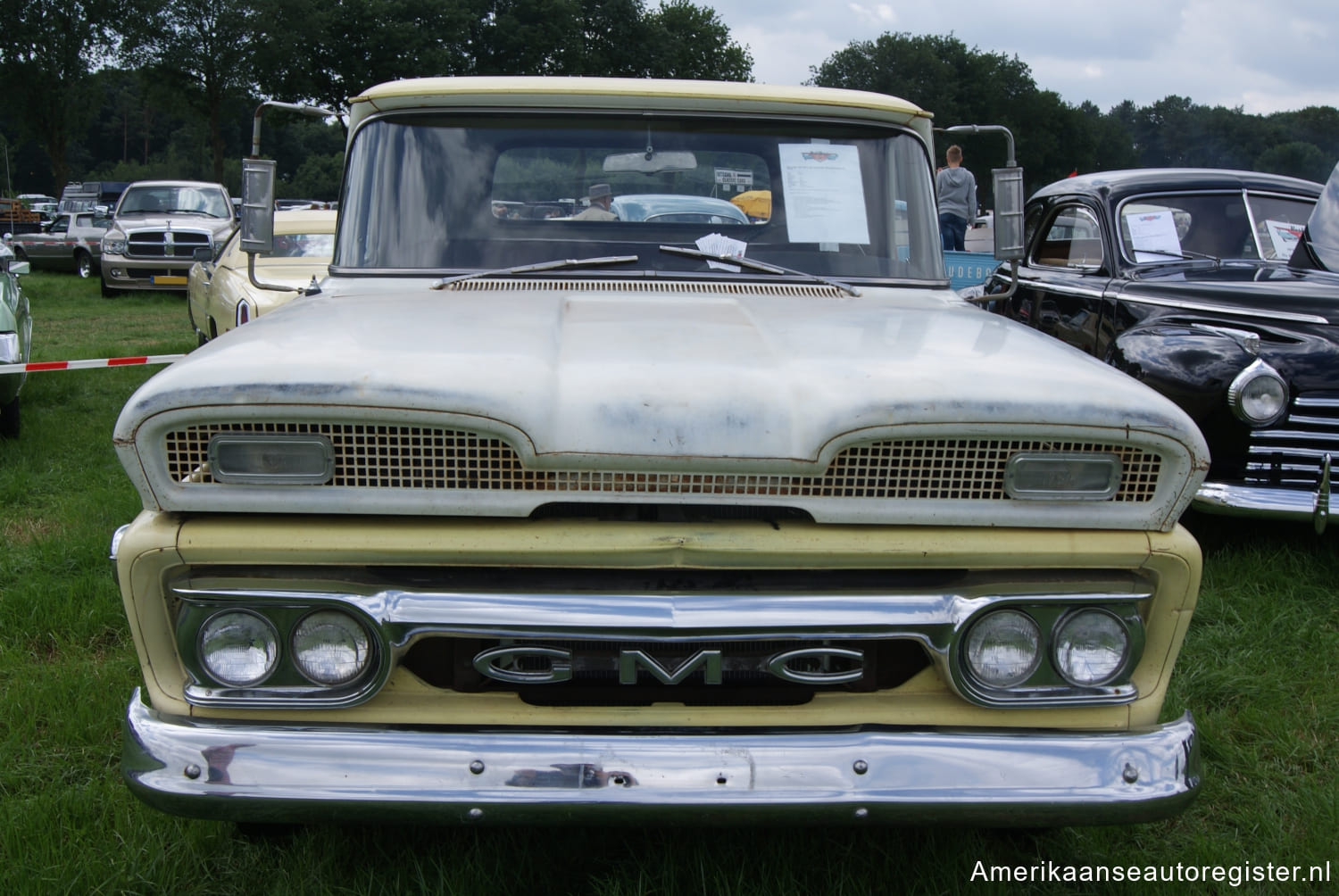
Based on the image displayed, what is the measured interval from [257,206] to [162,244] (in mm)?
13149


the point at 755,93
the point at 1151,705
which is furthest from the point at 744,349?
the point at 755,93

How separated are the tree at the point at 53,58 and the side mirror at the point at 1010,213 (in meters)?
36.0

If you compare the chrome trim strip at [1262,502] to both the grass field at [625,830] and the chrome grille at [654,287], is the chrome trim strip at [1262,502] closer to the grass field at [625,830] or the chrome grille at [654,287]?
the grass field at [625,830]

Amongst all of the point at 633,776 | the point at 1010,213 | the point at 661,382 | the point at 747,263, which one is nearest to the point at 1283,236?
the point at 1010,213

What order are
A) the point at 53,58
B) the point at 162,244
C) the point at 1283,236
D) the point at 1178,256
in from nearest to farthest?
the point at 1178,256, the point at 1283,236, the point at 162,244, the point at 53,58

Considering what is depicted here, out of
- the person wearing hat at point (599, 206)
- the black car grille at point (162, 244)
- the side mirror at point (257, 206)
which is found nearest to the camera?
the person wearing hat at point (599, 206)

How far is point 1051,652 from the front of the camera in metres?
1.87

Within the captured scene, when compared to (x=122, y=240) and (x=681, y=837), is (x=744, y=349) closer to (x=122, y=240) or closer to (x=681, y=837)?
(x=681, y=837)

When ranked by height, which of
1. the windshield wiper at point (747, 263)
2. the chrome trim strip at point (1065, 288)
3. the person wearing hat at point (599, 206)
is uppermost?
the person wearing hat at point (599, 206)

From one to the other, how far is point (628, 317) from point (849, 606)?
80 cm

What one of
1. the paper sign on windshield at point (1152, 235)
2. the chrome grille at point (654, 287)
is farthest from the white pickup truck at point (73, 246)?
the chrome grille at point (654, 287)

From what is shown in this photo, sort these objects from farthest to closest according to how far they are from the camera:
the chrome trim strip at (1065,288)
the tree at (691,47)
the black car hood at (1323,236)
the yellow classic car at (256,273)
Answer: the tree at (691,47)
the yellow classic car at (256,273)
the chrome trim strip at (1065,288)
the black car hood at (1323,236)

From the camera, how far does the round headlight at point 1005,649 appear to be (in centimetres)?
186

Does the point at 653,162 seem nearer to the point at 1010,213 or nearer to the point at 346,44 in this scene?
the point at 1010,213
